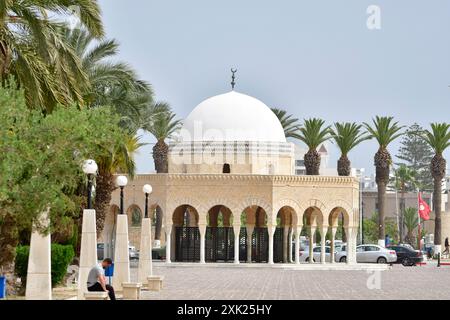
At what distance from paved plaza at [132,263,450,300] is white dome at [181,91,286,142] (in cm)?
1137

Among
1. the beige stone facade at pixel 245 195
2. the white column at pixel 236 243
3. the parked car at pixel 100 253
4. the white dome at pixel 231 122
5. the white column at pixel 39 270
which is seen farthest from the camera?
the parked car at pixel 100 253

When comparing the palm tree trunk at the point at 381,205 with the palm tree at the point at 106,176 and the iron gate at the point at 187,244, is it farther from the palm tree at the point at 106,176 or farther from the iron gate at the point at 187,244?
the palm tree at the point at 106,176

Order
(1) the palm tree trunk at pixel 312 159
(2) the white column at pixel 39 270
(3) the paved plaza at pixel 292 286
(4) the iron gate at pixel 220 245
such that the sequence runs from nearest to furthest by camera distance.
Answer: (2) the white column at pixel 39 270
(3) the paved plaza at pixel 292 286
(4) the iron gate at pixel 220 245
(1) the palm tree trunk at pixel 312 159

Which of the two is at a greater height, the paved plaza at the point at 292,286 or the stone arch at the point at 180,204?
the stone arch at the point at 180,204

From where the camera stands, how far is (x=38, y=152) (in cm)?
2011

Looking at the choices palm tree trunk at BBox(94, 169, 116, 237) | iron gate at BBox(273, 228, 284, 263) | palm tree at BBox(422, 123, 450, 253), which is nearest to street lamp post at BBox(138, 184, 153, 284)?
palm tree trunk at BBox(94, 169, 116, 237)

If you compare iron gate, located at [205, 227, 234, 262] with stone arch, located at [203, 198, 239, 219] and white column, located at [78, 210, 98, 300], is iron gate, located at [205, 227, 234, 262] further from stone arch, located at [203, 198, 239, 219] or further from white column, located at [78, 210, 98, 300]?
white column, located at [78, 210, 98, 300]

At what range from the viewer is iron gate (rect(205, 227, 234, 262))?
54531mm

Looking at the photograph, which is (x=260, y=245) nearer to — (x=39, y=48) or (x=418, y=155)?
(x=39, y=48)

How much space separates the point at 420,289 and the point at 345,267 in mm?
18846

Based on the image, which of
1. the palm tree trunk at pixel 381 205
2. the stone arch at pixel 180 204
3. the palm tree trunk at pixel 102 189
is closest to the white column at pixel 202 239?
the stone arch at pixel 180 204

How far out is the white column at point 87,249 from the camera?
24234 mm

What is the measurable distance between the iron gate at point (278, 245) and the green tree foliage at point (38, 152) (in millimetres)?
34976
